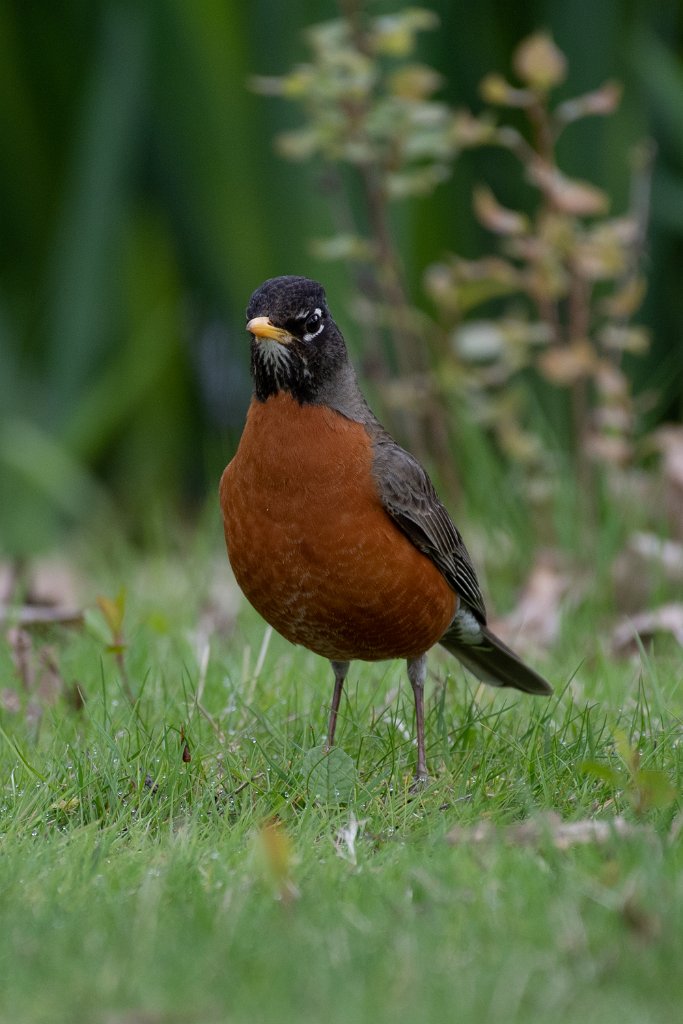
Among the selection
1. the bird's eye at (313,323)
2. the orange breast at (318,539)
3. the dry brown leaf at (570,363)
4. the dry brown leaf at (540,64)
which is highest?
the dry brown leaf at (540,64)

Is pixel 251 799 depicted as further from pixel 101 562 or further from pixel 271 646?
pixel 101 562

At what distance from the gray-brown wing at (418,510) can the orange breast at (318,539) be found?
0.12ft

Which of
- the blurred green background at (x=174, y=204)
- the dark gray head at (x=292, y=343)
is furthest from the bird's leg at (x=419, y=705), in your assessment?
the blurred green background at (x=174, y=204)

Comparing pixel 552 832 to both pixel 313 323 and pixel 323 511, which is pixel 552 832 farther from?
pixel 313 323

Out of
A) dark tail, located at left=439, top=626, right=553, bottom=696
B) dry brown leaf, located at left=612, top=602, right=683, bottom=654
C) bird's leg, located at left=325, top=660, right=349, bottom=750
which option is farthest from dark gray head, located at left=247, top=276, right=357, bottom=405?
dry brown leaf, located at left=612, top=602, right=683, bottom=654

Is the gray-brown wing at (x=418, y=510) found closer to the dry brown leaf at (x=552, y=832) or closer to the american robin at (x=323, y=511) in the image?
the american robin at (x=323, y=511)

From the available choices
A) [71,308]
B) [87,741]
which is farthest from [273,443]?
[71,308]

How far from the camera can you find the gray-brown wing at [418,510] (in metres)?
3.83

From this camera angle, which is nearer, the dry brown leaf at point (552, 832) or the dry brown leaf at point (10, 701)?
the dry brown leaf at point (552, 832)

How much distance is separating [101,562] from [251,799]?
3494 mm

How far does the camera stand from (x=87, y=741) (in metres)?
3.64

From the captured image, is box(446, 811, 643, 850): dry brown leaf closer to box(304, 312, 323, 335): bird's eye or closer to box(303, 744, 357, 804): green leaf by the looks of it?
box(303, 744, 357, 804): green leaf

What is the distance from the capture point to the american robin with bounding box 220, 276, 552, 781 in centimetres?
366

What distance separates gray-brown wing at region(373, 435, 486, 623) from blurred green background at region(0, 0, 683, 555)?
2890mm
